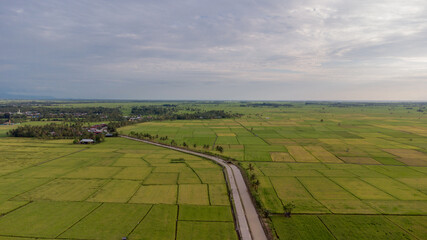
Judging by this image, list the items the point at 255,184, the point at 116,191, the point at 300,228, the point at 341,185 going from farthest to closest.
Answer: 1. the point at 341,185
2. the point at 255,184
3. the point at 116,191
4. the point at 300,228

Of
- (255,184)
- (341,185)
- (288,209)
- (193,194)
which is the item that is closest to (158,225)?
(193,194)

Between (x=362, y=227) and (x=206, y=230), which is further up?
(x=362, y=227)

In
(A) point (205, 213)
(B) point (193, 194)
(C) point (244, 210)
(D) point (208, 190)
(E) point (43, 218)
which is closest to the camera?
(E) point (43, 218)

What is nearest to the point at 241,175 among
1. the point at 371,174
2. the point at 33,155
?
the point at 371,174

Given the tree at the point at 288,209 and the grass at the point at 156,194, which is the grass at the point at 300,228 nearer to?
the tree at the point at 288,209

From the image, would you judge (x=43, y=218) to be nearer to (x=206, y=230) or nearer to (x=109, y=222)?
(x=109, y=222)

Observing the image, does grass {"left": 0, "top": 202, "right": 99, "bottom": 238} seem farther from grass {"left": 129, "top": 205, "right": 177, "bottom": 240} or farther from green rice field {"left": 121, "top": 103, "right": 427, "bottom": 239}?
green rice field {"left": 121, "top": 103, "right": 427, "bottom": 239}

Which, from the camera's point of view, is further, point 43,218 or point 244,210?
point 244,210

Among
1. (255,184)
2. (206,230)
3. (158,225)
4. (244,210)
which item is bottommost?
(206,230)

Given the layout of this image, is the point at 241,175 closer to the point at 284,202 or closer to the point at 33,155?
the point at 284,202
